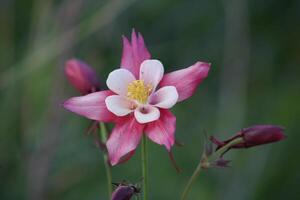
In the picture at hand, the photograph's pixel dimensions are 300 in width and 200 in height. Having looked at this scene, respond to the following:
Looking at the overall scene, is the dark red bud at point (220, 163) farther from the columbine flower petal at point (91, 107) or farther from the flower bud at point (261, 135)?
the columbine flower petal at point (91, 107)

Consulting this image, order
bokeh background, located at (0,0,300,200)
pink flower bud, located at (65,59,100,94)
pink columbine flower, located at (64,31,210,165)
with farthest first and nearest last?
bokeh background, located at (0,0,300,200), pink flower bud, located at (65,59,100,94), pink columbine flower, located at (64,31,210,165)

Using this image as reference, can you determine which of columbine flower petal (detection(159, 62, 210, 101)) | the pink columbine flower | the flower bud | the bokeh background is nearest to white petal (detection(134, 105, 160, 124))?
the pink columbine flower

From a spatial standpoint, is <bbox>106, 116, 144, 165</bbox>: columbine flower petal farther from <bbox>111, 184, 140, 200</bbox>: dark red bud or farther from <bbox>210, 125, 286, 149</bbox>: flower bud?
<bbox>210, 125, 286, 149</bbox>: flower bud

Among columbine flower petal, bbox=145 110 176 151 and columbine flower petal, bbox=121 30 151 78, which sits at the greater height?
columbine flower petal, bbox=121 30 151 78

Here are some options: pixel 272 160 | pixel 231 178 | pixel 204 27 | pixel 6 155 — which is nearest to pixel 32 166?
pixel 6 155

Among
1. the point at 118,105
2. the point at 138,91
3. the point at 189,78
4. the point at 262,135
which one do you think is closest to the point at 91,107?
the point at 118,105

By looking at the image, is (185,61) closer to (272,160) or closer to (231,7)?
(231,7)

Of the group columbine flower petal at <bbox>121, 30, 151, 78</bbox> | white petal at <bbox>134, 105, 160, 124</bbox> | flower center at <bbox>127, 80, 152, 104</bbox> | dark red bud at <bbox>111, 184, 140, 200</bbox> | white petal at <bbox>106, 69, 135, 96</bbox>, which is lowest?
dark red bud at <bbox>111, 184, 140, 200</bbox>
